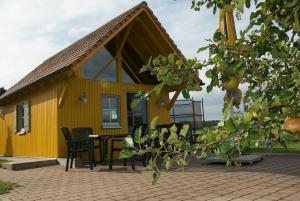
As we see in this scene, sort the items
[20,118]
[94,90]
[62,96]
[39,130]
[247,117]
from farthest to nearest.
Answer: [20,118], [39,130], [94,90], [62,96], [247,117]

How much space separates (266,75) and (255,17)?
0.28 meters

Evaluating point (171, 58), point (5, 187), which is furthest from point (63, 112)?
point (171, 58)

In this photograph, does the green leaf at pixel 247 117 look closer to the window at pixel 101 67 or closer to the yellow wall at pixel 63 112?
the yellow wall at pixel 63 112

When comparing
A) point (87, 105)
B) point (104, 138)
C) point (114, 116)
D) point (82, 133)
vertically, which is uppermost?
point (87, 105)

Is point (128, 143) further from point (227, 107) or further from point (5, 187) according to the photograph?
point (5, 187)

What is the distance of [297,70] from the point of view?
1.25m

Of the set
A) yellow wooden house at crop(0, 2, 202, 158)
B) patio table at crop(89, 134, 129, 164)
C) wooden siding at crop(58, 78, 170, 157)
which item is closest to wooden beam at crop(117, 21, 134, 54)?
yellow wooden house at crop(0, 2, 202, 158)

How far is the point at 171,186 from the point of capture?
560cm

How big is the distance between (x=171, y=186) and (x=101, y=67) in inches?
277

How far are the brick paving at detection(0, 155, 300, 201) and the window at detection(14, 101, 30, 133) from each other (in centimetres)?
532

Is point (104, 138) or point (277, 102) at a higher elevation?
point (277, 102)

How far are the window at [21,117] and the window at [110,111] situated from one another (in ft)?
9.56

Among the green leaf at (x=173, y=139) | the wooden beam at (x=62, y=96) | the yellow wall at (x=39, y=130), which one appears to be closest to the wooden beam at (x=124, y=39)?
the yellow wall at (x=39, y=130)

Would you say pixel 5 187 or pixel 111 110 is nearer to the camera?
pixel 5 187
